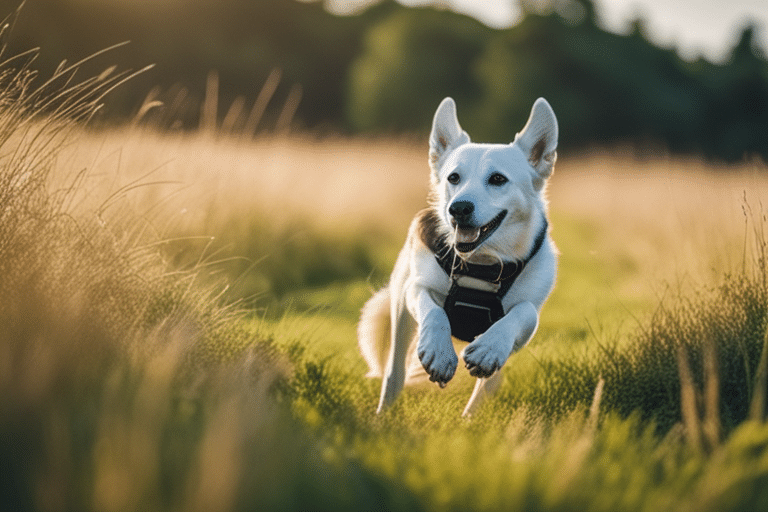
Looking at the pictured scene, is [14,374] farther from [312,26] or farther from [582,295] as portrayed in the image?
[312,26]

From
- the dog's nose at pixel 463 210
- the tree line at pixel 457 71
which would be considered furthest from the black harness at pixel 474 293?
the tree line at pixel 457 71

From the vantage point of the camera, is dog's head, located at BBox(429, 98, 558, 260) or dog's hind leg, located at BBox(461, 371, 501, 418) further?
dog's hind leg, located at BBox(461, 371, 501, 418)

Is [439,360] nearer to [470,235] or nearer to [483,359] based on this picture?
[483,359]

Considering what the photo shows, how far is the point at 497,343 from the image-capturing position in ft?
8.16

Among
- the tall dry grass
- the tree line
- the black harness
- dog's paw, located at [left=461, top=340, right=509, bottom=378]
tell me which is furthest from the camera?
the tree line

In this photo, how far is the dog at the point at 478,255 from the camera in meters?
2.74

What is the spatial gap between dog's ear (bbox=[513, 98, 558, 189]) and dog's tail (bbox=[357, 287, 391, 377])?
1.20 m

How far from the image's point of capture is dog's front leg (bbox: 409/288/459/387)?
2521mm

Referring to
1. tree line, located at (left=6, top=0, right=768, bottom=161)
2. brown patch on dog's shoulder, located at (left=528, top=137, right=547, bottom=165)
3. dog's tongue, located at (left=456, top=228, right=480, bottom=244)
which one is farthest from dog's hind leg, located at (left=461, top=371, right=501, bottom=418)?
tree line, located at (left=6, top=0, right=768, bottom=161)

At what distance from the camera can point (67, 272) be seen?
7.75 feet

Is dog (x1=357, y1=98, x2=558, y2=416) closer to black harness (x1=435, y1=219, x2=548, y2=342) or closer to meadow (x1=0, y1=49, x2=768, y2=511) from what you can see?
black harness (x1=435, y1=219, x2=548, y2=342)

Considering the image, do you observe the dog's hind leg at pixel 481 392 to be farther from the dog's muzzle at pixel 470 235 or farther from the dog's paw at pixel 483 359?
the dog's muzzle at pixel 470 235

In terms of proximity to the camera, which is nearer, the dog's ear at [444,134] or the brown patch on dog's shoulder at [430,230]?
the brown patch on dog's shoulder at [430,230]

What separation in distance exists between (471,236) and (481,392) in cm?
83
